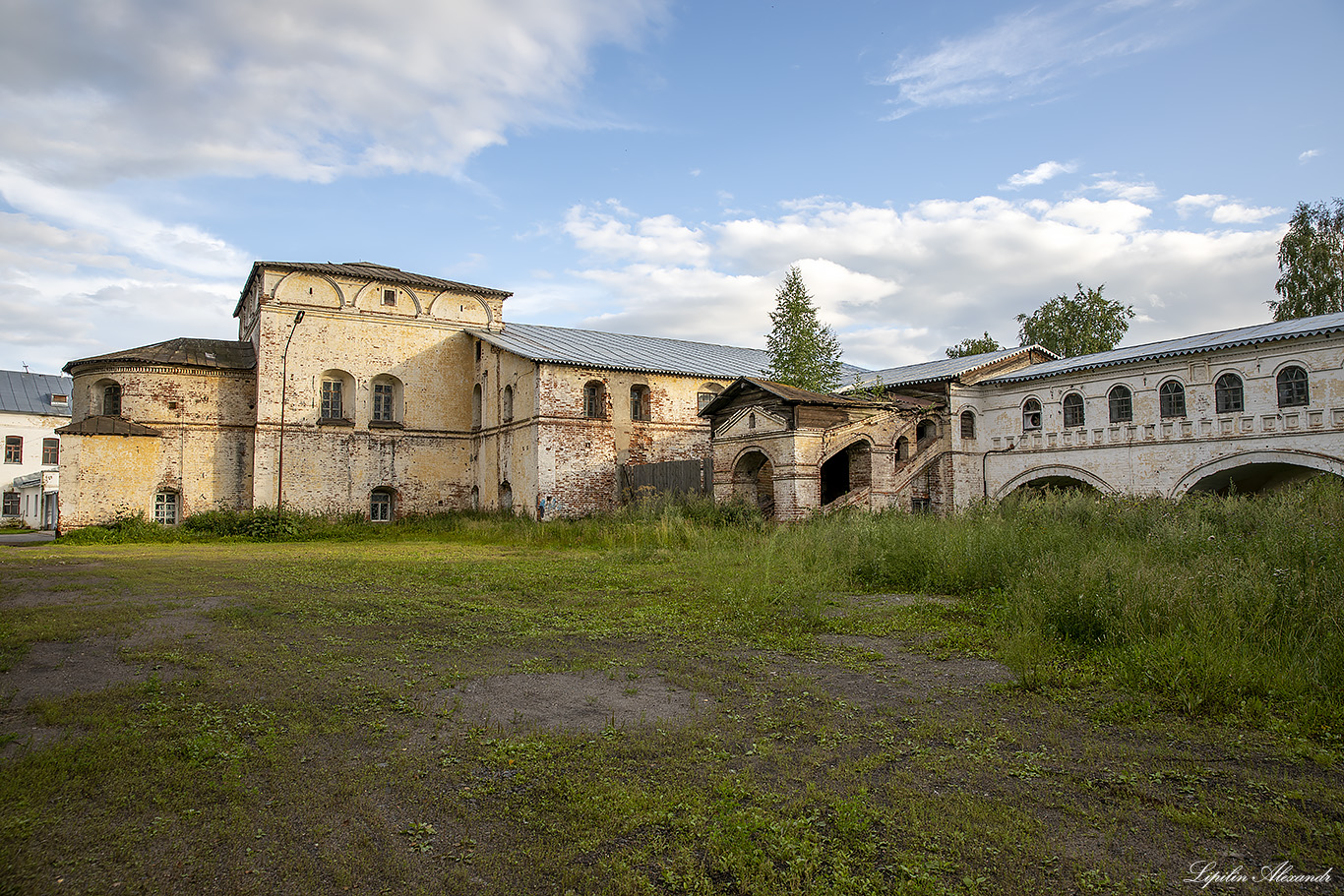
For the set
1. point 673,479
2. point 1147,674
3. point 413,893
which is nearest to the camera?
point 413,893

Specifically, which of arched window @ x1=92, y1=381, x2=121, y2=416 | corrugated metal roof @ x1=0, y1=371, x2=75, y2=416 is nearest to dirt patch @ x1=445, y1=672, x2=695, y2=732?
arched window @ x1=92, y1=381, x2=121, y2=416

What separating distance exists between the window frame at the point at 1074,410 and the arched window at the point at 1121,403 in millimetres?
784

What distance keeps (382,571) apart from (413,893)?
1011 centimetres

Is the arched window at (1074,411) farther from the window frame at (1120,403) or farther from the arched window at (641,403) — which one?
the arched window at (641,403)

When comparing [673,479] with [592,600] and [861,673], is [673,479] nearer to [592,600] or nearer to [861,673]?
[592,600]

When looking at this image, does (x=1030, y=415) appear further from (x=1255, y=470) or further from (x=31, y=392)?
(x=31, y=392)

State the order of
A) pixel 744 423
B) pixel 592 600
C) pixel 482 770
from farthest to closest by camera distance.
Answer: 1. pixel 744 423
2. pixel 592 600
3. pixel 482 770

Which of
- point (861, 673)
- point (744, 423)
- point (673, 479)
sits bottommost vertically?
point (861, 673)

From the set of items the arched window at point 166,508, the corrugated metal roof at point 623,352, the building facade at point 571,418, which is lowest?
the arched window at point 166,508

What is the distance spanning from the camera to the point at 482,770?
365 cm

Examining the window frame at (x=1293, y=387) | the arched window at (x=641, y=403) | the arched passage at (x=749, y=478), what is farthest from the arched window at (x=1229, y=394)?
the arched window at (x=641, y=403)

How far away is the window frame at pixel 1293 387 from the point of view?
18781 millimetres

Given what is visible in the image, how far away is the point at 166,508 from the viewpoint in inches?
887

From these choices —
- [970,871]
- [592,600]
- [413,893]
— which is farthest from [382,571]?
[970,871]
